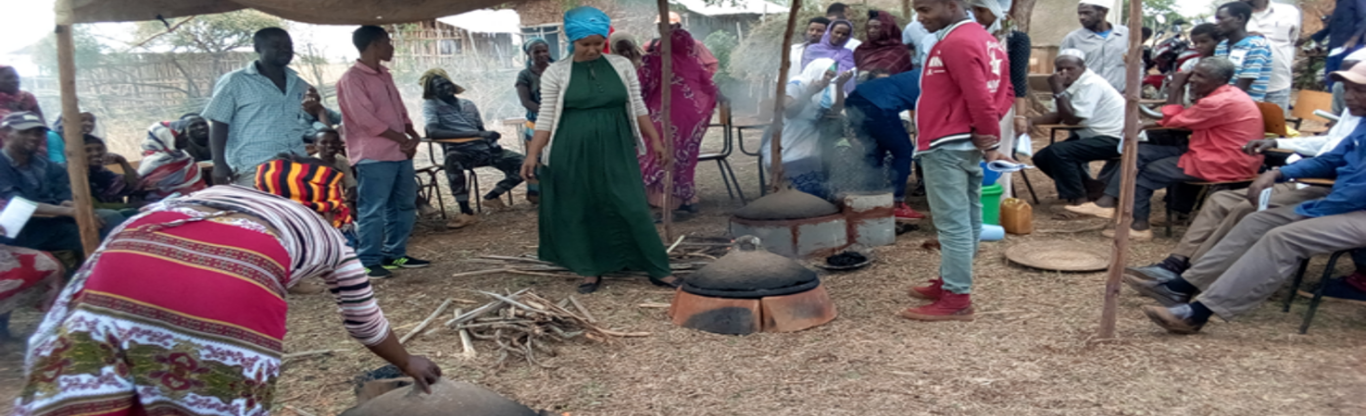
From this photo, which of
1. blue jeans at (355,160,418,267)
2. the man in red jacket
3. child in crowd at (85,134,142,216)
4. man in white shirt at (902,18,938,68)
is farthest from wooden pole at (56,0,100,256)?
man in white shirt at (902,18,938,68)

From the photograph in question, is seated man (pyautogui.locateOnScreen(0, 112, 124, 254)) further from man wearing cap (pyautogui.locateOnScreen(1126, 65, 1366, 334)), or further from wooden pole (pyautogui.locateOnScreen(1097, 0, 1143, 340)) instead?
man wearing cap (pyautogui.locateOnScreen(1126, 65, 1366, 334))

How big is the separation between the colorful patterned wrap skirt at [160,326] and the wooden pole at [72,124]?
2.15 meters

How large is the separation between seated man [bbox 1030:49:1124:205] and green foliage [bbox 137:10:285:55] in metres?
11.4

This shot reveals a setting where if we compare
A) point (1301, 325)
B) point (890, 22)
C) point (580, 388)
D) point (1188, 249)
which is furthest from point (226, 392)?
point (890, 22)

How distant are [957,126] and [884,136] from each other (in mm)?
2915

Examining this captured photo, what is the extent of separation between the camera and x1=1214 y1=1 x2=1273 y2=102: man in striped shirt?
646 centimetres

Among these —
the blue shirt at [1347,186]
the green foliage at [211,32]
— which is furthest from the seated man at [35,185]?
the green foliage at [211,32]

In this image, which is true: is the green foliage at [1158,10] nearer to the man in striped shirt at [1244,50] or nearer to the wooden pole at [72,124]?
the man in striped shirt at [1244,50]

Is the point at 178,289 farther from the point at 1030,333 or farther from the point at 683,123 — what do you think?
the point at 683,123

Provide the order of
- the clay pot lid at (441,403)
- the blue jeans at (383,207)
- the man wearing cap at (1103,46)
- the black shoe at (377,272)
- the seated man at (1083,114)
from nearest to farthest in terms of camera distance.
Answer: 1. the clay pot lid at (441,403)
2. the blue jeans at (383,207)
3. the black shoe at (377,272)
4. the seated man at (1083,114)
5. the man wearing cap at (1103,46)

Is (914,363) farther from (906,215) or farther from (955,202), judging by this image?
(906,215)

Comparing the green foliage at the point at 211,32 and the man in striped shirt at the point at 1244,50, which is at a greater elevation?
the green foliage at the point at 211,32

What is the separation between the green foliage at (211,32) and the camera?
12978 millimetres

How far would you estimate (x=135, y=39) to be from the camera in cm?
1355
